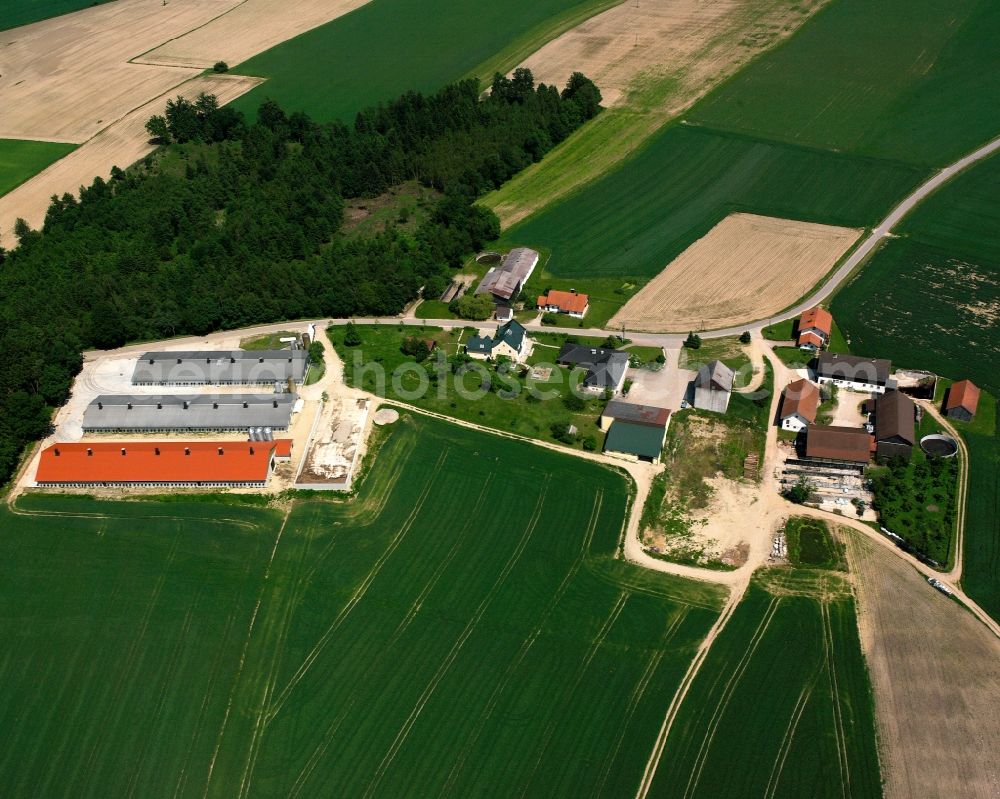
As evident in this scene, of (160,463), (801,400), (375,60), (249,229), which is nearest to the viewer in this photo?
(160,463)

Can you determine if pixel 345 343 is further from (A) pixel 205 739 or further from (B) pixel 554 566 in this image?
(A) pixel 205 739

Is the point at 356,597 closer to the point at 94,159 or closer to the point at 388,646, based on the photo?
the point at 388,646

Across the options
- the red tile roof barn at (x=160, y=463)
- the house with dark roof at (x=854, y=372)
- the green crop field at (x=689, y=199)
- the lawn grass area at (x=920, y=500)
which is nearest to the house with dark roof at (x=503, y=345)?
the green crop field at (x=689, y=199)

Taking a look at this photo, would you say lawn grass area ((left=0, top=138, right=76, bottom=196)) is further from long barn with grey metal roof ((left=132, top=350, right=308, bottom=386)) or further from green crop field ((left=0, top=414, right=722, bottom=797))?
green crop field ((left=0, top=414, right=722, bottom=797))

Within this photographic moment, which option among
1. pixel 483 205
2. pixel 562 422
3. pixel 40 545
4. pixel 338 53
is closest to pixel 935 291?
pixel 562 422

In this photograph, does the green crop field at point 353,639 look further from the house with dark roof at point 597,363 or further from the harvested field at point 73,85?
the harvested field at point 73,85

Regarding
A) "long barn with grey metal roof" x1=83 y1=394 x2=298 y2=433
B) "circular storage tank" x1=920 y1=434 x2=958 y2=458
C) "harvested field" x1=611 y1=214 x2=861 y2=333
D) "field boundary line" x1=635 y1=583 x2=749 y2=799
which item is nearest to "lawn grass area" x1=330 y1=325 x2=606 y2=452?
"long barn with grey metal roof" x1=83 y1=394 x2=298 y2=433

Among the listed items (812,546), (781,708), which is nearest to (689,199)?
(812,546)
